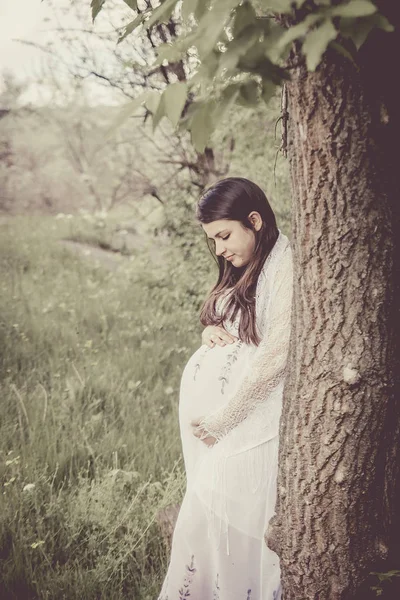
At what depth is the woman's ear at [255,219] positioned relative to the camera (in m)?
2.14

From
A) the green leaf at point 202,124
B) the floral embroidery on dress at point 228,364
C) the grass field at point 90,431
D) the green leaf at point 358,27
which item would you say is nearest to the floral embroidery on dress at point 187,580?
the grass field at point 90,431

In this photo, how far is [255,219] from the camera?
215cm

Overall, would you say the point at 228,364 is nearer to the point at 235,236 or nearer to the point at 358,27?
the point at 235,236

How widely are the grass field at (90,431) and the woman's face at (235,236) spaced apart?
1550 mm

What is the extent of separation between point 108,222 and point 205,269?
20.5 feet

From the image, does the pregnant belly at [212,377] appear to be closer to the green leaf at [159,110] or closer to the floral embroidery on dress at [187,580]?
the floral embroidery on dress at [187,580]

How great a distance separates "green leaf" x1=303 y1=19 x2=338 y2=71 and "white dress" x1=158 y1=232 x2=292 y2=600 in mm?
1149

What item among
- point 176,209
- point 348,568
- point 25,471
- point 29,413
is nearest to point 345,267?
point 348,568

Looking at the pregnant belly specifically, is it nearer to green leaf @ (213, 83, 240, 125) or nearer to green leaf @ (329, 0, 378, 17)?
green leaf @ (213, 83, 240, 125)

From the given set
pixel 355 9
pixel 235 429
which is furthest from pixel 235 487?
pixel 355 9

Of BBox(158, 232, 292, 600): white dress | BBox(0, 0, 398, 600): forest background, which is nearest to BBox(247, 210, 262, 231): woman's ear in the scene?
BBox(158, 232, 292, 600): white dress

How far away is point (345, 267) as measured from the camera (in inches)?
56.4

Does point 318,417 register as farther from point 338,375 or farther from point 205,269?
point 205,269

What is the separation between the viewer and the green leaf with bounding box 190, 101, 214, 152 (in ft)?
3.42
